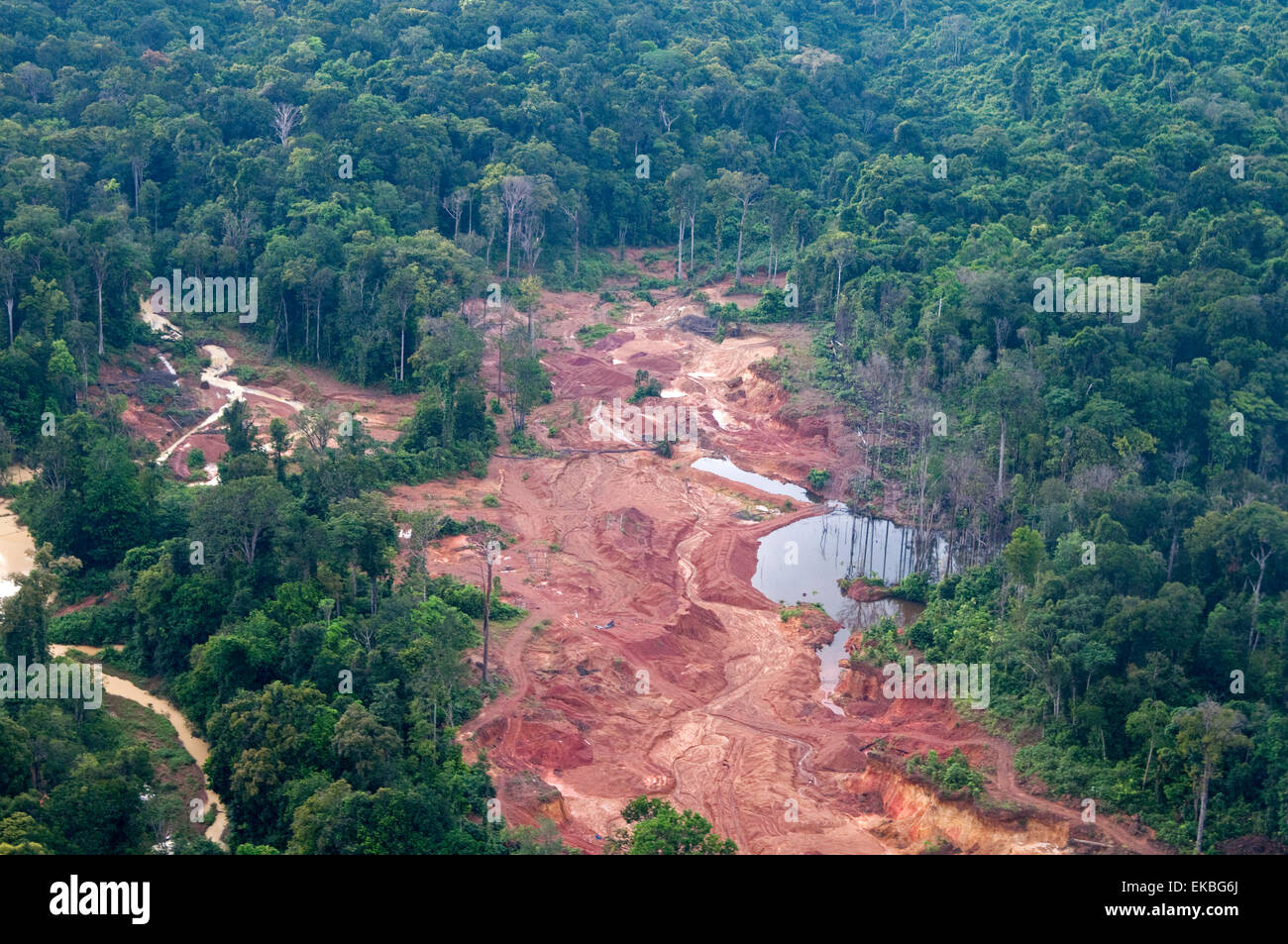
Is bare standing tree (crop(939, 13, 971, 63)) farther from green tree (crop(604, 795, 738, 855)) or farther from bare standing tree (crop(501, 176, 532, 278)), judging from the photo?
green tree (crop(604, 795, 738, 855))

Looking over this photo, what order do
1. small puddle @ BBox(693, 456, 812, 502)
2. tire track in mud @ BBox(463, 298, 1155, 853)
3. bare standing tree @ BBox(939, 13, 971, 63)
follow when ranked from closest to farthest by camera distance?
1. tire track in mud @ BBox(463, 298, 1155, 853)
2. small puddle @ BBox(693, 456, 812, 502)
3. bare standing tree @ BBox(939, 13, 971, 63)

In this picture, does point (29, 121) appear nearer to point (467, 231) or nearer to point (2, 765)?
point (467, 231)

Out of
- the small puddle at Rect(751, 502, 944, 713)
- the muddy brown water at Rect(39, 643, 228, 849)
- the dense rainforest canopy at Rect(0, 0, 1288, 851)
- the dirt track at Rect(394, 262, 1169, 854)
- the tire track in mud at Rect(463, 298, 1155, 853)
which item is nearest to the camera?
the muddy brown water at Rect(39, 643, 228, 849)

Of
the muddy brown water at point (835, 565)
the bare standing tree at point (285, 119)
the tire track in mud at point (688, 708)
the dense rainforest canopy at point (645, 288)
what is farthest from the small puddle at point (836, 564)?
the bare standing tree at point (285, 119)

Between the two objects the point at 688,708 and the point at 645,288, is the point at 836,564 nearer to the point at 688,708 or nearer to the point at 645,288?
the point at 688,708

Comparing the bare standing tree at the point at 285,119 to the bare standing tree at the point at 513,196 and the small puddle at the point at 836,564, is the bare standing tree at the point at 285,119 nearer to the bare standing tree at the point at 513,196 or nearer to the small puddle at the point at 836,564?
the bare standing tree at the point at 513,196

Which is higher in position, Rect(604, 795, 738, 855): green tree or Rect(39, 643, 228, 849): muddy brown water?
Rect(604, 795, 738, 855): green tree

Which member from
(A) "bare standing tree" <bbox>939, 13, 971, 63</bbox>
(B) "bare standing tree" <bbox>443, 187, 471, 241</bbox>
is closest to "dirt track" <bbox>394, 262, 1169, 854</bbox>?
(B) "bare standing tree" <bbox>443, 187, 471, 241</bbox>
